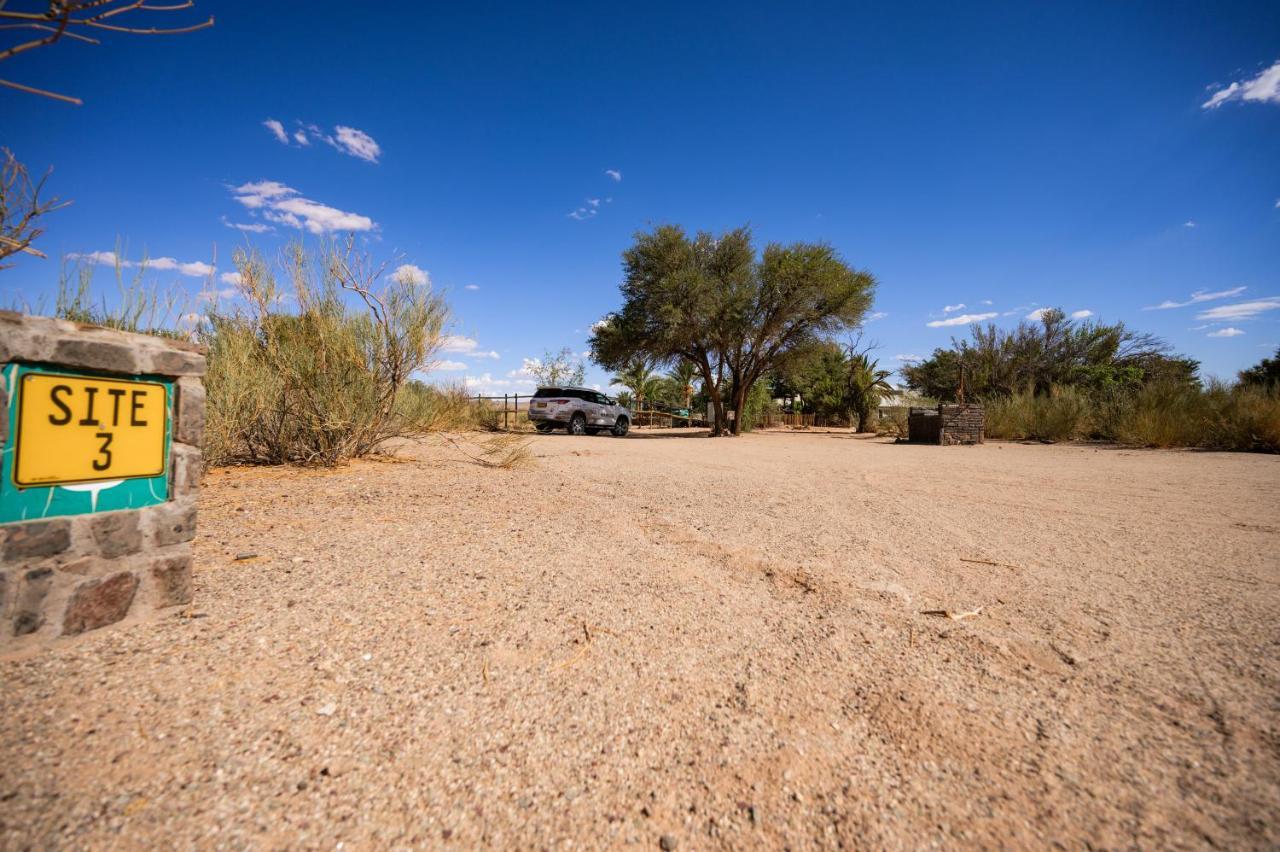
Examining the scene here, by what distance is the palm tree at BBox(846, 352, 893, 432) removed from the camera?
931 inches

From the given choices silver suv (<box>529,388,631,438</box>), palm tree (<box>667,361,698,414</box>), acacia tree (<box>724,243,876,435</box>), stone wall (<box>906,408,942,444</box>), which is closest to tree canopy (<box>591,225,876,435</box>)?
acacia tree (<box>724,243,876,435</box>)

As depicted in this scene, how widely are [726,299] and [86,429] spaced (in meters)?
18.7

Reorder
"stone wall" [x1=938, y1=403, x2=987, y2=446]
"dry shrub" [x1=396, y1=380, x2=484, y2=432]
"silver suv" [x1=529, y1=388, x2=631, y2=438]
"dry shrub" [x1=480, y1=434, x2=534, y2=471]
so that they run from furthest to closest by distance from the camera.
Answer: "silver suv" [x1=529, y1=388, x2=631, y2=438] < "stone wall" [x1=938, y1=403, x2=987, y2=446] < "dry shrub" [x1=396, y1=380, x2=484, y2=432] < "dry shrub" [x1=480, y1=434, x2=534, y2=471]

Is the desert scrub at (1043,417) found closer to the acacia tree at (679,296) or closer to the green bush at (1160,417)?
the green bush at (1160,417)

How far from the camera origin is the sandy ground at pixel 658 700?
1.26 metres

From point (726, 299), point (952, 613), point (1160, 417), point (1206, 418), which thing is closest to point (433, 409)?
point (952, 613)

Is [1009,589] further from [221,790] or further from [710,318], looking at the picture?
[710,318]

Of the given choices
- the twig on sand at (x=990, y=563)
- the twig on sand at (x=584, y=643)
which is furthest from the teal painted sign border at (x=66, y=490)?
the twig on sand at (x=990, y=563)

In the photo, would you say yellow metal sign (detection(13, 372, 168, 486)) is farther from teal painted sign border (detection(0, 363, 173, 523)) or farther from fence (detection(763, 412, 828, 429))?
fence (detection(763, 412, 828, 429))

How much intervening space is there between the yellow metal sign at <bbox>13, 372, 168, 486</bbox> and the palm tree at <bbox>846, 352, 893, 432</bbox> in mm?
24836

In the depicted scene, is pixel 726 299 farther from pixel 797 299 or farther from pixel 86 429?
pixel 86 429

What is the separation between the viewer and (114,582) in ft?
6.55

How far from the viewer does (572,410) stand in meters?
18.2

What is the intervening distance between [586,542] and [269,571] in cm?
188
